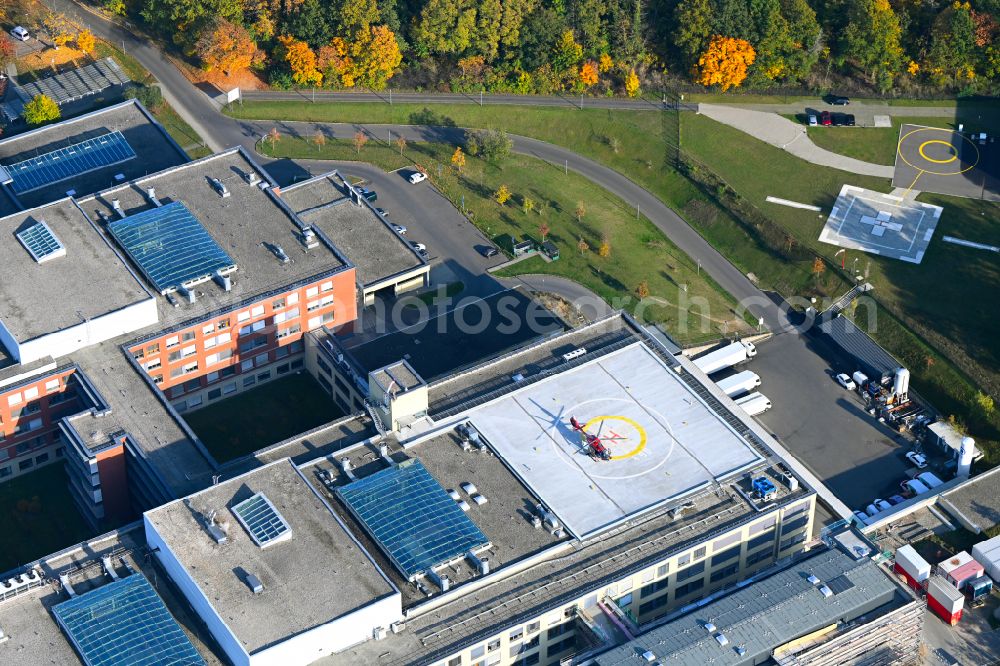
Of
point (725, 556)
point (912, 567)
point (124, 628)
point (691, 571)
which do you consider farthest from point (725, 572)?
point (124, 628)

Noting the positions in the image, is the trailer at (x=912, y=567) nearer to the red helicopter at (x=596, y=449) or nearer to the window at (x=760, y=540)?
the window at (x=760, y=540)

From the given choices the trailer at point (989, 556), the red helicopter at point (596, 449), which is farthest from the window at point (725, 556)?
the trailer at point (989, 556)

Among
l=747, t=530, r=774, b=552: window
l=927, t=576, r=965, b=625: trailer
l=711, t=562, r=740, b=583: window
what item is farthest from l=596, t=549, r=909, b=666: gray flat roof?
l=927, t=576, r=965, b=625: trailer

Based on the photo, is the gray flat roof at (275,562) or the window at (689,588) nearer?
the gray flat roof at (275,562)

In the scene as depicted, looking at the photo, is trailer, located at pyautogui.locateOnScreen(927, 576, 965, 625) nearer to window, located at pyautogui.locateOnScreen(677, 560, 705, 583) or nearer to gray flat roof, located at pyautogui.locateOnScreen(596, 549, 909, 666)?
gray flat roof, located at pyautogui.locateOnScreen(596, 549, 909, 666)

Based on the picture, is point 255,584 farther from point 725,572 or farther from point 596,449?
point 725,572

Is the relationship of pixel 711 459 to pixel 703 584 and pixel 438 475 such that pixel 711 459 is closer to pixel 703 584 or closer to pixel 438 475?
pixel 703 584

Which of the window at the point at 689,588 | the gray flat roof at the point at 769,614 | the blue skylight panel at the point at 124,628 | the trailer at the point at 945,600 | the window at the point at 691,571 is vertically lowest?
the trailer at the point at 945,600
